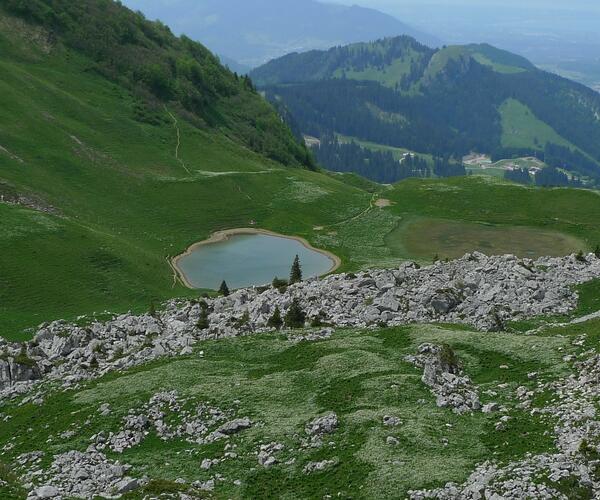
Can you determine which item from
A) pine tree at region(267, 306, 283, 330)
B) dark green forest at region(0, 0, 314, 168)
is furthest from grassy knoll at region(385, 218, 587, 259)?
dark green forest at region(0, 0, 314, 168)

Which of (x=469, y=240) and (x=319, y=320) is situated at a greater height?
(x=469, y=240)

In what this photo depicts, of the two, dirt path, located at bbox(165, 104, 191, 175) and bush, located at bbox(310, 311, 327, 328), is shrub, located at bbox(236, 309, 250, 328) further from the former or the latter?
dirt path, located at bbox(165, 104, 191, 175)

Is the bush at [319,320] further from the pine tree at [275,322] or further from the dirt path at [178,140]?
the dirt path at [178,140]

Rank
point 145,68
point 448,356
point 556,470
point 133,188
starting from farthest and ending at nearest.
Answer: point 145,68 < point 133,188 < point 448,356 < point 556,470

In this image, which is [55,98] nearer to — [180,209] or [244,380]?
[180,209]

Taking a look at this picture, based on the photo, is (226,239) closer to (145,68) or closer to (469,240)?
(469,240)

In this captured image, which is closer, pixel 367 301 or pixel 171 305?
pixel 367 301

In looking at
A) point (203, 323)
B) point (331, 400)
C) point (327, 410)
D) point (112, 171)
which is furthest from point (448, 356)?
point (112, 171)

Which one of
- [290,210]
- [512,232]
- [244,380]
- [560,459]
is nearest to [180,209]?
[290,210]
